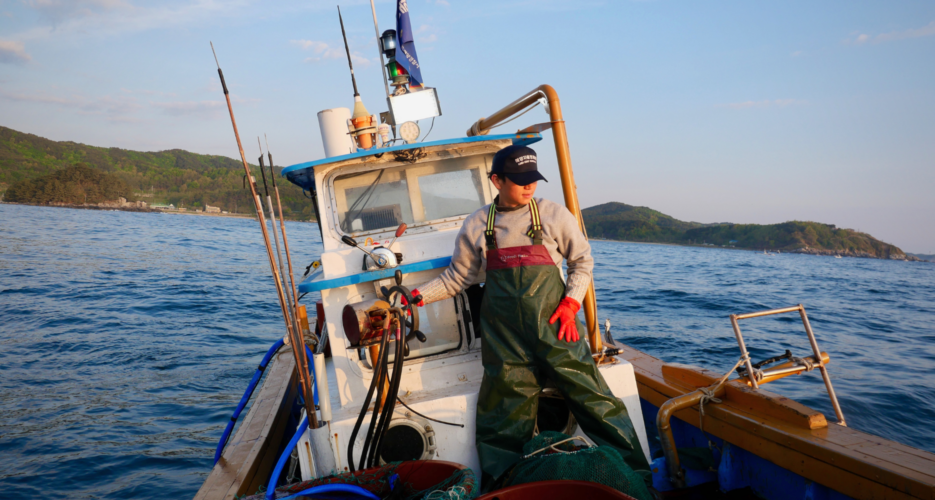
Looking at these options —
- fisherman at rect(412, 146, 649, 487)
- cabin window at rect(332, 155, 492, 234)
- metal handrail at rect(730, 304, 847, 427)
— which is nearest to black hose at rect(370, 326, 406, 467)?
fisherman at rect(412, 146, 649, 487)

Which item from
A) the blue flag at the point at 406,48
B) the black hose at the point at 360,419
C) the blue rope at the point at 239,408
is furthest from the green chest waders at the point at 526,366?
the blue flag at the point at 406,48

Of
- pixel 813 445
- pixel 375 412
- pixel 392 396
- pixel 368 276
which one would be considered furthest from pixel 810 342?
pixel 368 276

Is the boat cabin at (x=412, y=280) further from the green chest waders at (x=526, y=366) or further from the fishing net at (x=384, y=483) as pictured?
the fishing net at (x=384, y=483)

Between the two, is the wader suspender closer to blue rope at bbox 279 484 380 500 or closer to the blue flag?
blue rope at bbox 279 484 380 500

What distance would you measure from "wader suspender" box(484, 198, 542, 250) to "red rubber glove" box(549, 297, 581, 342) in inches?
15.9

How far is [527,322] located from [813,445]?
169cm

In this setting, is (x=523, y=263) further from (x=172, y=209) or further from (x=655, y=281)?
(x=172, y=209)

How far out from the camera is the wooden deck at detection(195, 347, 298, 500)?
3.50 metres

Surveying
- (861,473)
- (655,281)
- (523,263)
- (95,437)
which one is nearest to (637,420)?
(861,473)

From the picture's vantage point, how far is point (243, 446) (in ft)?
13.5

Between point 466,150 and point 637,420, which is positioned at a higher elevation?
point 466,150

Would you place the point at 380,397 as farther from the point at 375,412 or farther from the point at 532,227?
the point at 532,227

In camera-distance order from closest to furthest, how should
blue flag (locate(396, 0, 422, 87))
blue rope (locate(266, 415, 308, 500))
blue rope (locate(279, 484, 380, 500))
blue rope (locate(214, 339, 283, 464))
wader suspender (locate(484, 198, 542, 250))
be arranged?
blue rope (locate(279, 484, 380, 500))
blue rope (locate(266, 415, 308, 500))
wader suspender (locate(484, 198, 542, 250))
blue rope (locate(214, 339, 283, 464))
blue flag (locate(396, 0, 422, 87))

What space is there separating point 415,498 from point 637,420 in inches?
65.9
